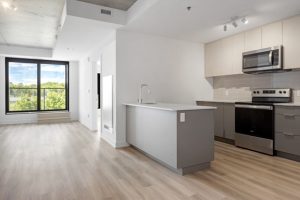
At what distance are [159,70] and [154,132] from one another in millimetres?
1846

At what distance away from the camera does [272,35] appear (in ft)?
12.6

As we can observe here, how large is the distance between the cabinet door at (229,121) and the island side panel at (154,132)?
1.94 m

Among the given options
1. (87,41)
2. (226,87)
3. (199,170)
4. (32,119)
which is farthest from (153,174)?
(32,119)

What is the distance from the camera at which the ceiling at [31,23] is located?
12.2ft

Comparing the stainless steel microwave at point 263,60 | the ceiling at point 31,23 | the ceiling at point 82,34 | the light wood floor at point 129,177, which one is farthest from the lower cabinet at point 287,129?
the ceiling at point 31,23

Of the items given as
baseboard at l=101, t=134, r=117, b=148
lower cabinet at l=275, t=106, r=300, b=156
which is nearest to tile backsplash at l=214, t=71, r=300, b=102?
lower cabinet at l=275, t=106, r=300, b=156

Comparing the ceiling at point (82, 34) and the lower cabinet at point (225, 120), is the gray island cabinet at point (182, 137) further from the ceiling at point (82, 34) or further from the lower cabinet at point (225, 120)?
the ceiling at point (82, 34)

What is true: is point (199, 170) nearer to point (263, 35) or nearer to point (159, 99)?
point (159, 99)

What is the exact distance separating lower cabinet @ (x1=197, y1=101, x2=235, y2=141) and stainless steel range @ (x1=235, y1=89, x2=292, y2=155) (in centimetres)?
15

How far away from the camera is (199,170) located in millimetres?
2961

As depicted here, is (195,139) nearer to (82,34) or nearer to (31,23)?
(82,34)

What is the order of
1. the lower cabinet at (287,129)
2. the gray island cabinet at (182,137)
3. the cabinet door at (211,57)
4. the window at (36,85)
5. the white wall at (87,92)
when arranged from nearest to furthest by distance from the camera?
the gray island cabinet at (182,137) < the lower cabinet at (287,129) < the cabinet door at (211,57) < the white wall at (87,92) < the window at (36,85)

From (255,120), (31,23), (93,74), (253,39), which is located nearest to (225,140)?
(255,120)

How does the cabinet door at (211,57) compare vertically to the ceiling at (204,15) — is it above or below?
below
